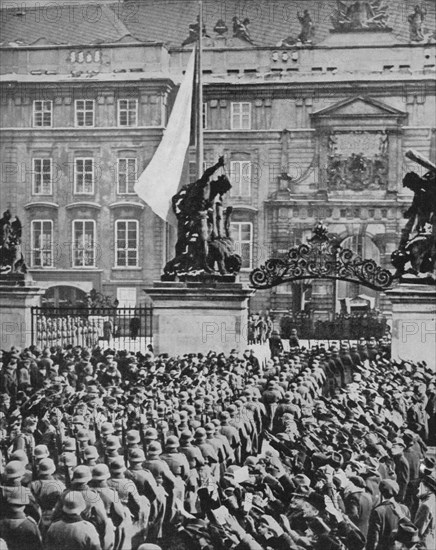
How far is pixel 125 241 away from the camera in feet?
30.6

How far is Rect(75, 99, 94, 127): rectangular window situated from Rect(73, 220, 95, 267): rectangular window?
105cm

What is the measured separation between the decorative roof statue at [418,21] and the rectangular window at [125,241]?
3501mm

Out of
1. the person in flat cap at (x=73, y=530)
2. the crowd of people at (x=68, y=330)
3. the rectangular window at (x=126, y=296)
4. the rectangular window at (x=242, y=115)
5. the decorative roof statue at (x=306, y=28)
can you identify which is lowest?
the person in flat cap at (x=73, y=530)

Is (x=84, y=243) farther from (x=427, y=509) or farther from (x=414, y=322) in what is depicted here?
(x=427, y=509)

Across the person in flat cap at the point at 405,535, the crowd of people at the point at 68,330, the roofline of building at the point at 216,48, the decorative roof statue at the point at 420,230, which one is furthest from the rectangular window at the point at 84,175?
the person in flat cap at the point at 405,535

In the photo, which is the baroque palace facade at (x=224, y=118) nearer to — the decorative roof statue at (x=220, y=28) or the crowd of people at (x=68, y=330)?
the decorative roof statue at (x=220, y=28)

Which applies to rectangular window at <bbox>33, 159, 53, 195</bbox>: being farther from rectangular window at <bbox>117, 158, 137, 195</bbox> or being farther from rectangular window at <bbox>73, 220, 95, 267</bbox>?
rectangular window at <bbox>117, 158, 137, 195</bbox>

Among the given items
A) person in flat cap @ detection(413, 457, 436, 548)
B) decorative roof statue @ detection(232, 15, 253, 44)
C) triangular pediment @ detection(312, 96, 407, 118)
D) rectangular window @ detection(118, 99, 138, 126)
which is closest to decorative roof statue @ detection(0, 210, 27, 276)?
rectangular window @ detection(118, 99, 138, 126)

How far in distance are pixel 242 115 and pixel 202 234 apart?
135 centimetres

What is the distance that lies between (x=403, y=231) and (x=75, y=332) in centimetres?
369

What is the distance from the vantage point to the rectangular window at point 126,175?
368 inches

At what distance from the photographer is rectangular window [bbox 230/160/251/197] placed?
9461mm

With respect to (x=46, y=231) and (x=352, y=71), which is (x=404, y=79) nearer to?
(x=352, y=71)

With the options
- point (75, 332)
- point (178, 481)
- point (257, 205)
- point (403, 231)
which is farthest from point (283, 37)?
point (178, 481)
